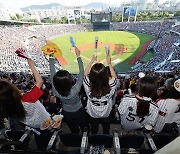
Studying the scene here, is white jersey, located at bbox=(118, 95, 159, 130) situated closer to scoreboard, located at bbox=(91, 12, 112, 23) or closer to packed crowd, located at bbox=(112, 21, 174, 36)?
packed crowd, located at bbox=(112, 21, 174, 36)

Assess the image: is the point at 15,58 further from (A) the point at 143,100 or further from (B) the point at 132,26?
(B) the point at 132,26

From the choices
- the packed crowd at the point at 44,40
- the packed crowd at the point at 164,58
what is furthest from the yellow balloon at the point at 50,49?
the packed crowd at the point at 164,58

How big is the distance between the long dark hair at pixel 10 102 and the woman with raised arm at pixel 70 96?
0.52m

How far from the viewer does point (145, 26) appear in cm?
4956

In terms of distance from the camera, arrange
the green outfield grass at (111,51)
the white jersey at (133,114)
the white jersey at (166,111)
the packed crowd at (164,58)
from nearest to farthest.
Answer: the white jersey at (133,114) → the white jersey at (166,111) → the packed crowd at (164,58) → the green outfield grass at (111,51)

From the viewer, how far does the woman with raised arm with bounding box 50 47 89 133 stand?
2.71m

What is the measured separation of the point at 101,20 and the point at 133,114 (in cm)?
4742

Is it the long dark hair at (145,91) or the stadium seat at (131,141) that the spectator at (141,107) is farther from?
the stadium seat at (131,141)

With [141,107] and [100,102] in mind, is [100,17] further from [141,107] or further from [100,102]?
[141,107]

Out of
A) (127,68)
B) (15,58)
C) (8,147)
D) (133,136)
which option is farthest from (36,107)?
(15,58)

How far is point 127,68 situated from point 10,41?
65.1 feet

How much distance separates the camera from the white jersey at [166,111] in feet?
8.99

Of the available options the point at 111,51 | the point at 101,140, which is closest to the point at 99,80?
the point at 101,140

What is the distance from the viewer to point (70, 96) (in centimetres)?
287
